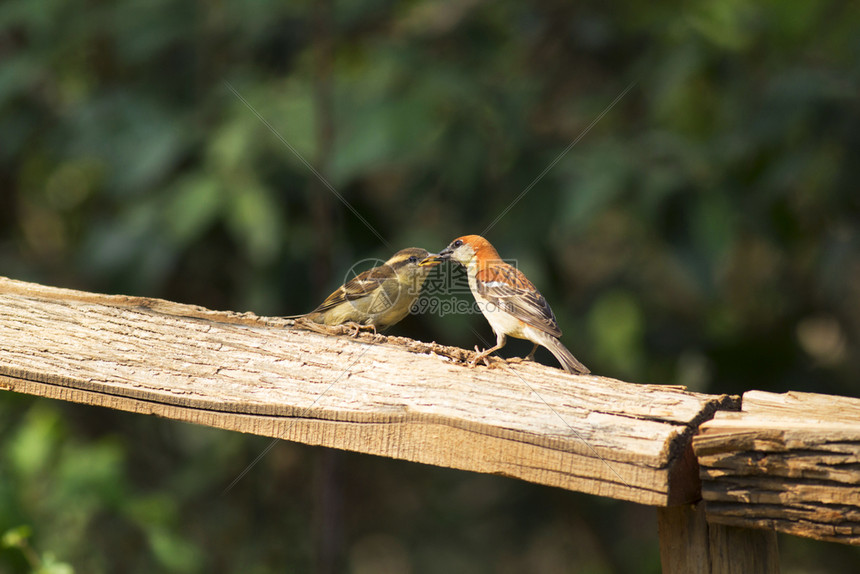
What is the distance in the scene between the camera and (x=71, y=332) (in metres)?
3.06

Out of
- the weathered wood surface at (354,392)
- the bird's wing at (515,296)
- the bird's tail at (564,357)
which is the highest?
the bird's wing at (515,296)

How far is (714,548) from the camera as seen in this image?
7.19 feet

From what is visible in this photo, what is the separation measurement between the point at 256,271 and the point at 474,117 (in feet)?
5.88

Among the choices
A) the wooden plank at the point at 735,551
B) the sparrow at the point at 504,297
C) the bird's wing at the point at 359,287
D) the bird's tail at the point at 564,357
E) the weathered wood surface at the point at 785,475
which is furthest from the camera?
the bird's wing at the point at 359,287

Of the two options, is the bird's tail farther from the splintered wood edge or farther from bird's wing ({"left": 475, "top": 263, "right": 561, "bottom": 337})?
the splintered wood edge

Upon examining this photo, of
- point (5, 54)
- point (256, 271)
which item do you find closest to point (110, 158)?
point (256, 271)

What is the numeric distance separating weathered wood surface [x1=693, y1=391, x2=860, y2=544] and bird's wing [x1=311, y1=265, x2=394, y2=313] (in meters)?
2.73

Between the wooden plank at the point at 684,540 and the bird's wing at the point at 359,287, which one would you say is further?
the bird's wing at the point at 359,287

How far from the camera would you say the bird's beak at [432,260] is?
15.7ft

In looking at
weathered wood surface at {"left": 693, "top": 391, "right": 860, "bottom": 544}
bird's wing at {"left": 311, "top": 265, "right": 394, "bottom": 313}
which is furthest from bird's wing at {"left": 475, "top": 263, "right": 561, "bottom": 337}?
weathered wood surface at {"left": 693, "top": 391, "right": 860, "bottom": 544}

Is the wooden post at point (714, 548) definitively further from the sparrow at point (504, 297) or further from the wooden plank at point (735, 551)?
the sparrow at point (504, 297)

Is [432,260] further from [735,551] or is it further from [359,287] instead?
[735,551]

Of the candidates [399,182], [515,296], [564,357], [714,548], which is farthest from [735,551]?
[399,182]

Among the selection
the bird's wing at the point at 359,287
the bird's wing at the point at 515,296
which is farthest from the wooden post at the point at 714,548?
the bird's wing at the point at 359,287
